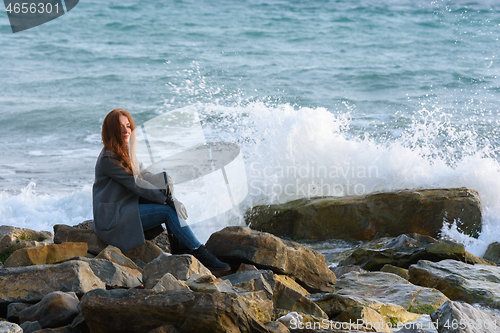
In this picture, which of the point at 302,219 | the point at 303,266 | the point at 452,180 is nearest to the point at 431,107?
the point at 452,180

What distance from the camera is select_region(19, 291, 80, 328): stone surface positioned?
2.51 metres

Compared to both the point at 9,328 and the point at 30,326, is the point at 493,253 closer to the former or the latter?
the point at 30,326

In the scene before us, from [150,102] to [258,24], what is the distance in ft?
31.9

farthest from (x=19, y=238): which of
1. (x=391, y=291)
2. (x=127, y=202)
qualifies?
(x=391, y=291)

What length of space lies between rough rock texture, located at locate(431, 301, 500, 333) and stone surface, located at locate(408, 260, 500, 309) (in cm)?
81

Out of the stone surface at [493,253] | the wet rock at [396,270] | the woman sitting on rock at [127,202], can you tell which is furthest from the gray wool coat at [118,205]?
the stone surface at [493,253]

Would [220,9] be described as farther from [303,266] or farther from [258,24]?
[303,266]

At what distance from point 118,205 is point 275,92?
1125 cm

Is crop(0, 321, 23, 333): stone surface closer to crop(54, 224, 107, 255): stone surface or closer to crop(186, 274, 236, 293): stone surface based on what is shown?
crop(186, 274, 236, 293): stone surface

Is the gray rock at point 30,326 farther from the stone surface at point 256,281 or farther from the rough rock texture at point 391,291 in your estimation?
the rough rock texture at point 391,291

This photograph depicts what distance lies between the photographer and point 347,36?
2073cm

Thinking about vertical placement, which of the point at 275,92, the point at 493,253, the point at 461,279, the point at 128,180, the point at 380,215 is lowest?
the point at 275,92

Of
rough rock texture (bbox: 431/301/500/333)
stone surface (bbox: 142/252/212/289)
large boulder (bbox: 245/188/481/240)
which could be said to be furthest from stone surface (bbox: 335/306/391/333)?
large boulder (bbox: 245/188/481/240)

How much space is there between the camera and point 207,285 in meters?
2.79
